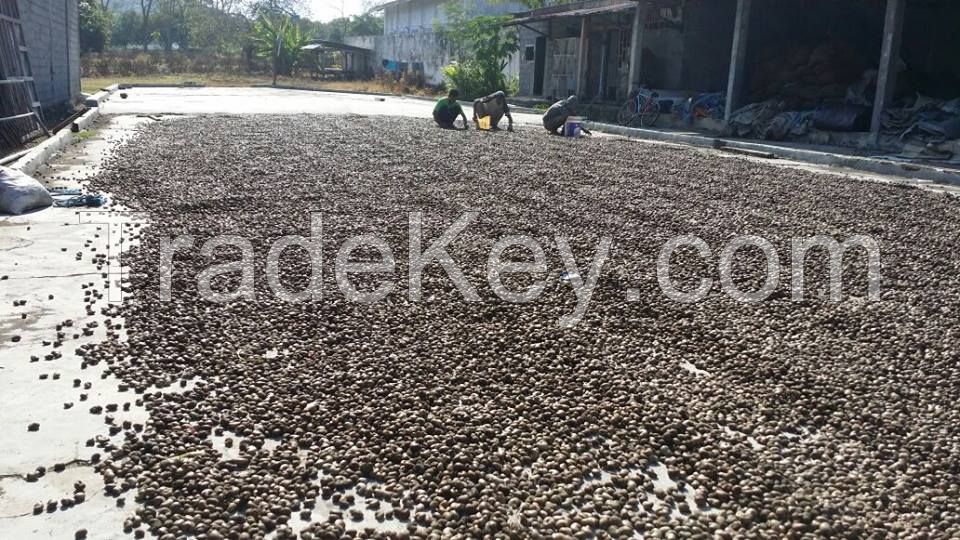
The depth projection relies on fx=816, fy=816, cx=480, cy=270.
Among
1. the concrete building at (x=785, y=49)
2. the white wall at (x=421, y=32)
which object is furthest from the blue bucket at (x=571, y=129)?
the white wall at (x=421, y=32)

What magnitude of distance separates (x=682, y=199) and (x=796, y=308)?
4269 millimetres

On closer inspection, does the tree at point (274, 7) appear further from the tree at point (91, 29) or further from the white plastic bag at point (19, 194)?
the white plastic bag at point (19, 194)

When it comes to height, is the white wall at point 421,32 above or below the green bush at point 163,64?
above

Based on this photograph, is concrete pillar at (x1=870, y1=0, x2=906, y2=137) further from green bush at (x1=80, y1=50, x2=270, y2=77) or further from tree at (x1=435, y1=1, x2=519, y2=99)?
green bush at (x1=80, y1=50, x2=270, y2=77)

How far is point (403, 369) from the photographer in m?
4.36

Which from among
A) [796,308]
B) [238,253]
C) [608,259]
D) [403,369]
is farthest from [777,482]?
[238,253]

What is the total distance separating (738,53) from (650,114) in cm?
333

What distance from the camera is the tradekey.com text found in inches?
224

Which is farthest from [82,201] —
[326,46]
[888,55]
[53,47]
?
[326,46]

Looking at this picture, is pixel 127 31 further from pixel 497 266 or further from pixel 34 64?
pixel 497 266

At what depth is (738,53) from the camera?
1803cm

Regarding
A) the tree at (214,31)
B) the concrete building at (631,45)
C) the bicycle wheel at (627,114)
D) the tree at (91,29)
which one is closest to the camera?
the bicycle wheel at (627,114)

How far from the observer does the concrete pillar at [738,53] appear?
17891 millimetres

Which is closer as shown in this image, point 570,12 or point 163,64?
point 570,12
